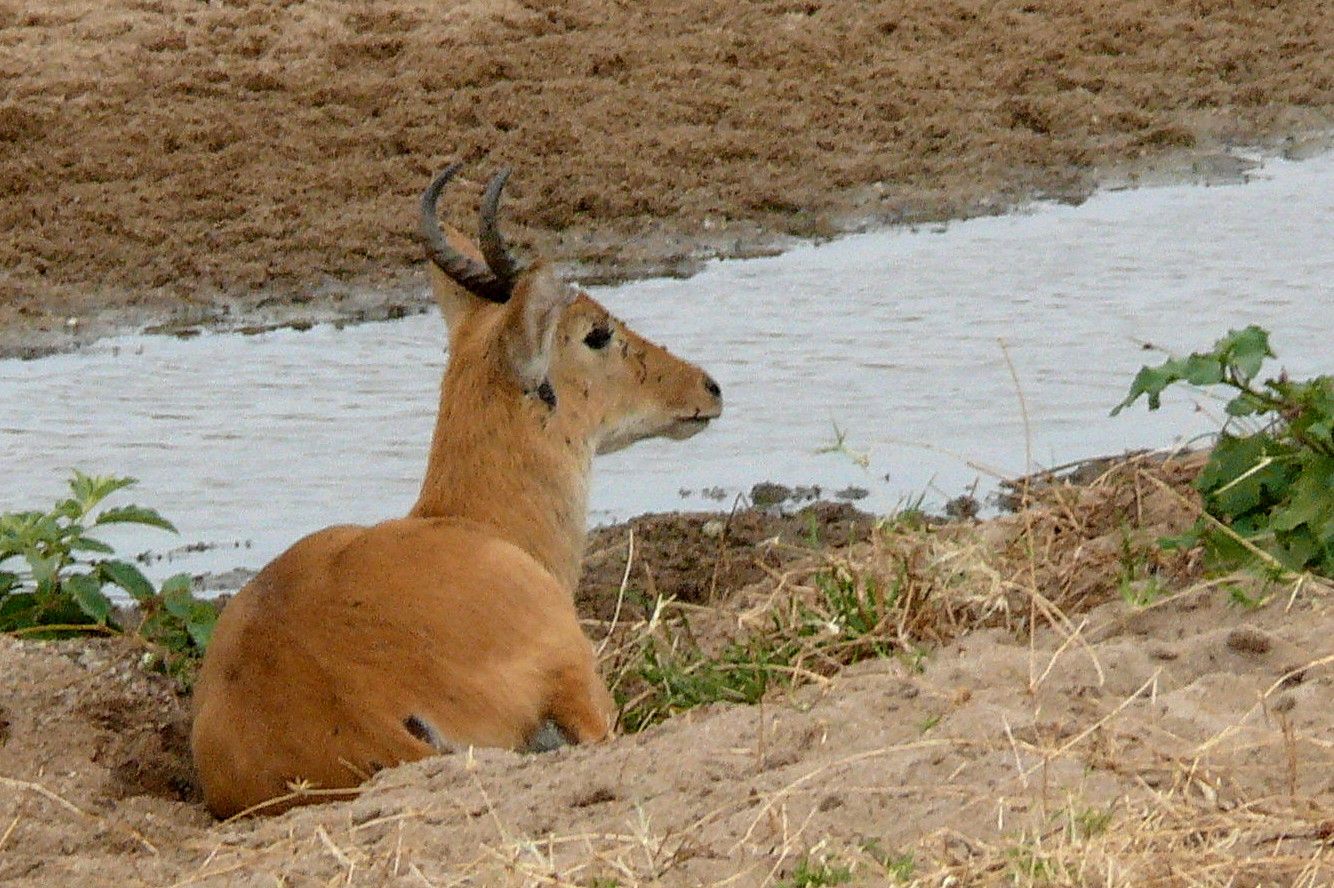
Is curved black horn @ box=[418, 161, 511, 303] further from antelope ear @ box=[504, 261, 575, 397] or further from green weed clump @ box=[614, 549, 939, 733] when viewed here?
green weed clump @ box=[614, 549, 939, 733]

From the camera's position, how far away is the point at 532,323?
5863 mm

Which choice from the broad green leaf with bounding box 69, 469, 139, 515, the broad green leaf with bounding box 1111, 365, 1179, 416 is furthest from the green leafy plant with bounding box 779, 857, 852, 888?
the broad green leaf with bounding box 69, 469, 139, 515

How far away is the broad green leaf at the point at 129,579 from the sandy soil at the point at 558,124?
370cm

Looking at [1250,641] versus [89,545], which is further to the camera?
[89,545]

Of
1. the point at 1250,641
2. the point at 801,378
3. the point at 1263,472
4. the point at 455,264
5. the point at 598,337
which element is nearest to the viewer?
the point at 1250,641

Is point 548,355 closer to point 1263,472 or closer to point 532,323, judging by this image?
point 532,323

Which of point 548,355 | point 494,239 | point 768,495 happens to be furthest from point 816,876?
point 768,495

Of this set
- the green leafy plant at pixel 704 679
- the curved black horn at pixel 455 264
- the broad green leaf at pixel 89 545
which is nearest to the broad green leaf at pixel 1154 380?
the green leafy plant at pixel 704 679

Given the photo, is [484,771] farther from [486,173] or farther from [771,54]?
[771,54]

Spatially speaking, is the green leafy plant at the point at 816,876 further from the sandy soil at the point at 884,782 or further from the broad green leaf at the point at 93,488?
the broad green leaf at the point at 93,488

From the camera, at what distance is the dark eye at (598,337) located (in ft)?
21.2

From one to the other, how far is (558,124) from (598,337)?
526cm

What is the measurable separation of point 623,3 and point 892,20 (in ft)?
4.91

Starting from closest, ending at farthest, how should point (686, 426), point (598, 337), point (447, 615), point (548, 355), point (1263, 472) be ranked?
point (447, 615), point (1263, 472), point (548, 355), point (598, 337), point (686, 426)
